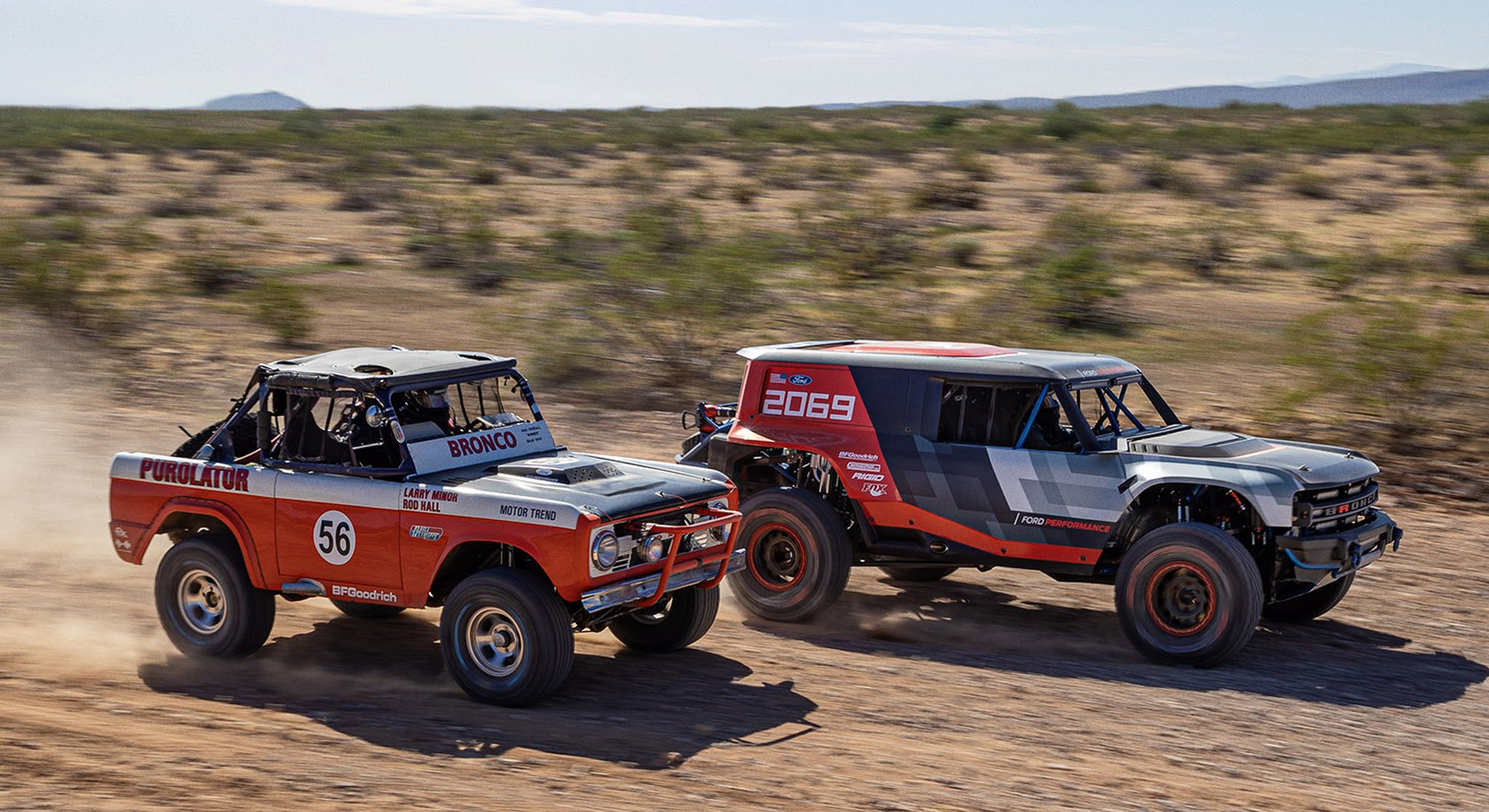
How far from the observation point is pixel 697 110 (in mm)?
118188

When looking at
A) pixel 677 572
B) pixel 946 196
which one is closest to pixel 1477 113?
pixel 946 196

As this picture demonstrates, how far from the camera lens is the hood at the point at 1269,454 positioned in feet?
28.9

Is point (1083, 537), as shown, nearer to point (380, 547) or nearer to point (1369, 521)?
point (1369, 521)

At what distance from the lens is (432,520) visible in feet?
26.3

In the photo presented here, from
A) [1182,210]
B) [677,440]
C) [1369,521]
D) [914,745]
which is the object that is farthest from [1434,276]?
[914,745]

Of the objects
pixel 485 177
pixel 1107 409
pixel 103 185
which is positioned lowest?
pixel 1107 409

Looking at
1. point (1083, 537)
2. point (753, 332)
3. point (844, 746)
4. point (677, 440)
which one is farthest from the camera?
point (753, 332)

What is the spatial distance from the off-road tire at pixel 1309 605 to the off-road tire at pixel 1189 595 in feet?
→ 3.71

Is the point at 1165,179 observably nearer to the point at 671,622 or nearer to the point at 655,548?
the point at 671,622

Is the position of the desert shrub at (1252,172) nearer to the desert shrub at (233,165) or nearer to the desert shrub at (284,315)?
the desert shrub at (284,315)

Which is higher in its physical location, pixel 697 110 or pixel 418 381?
pixel 697 110

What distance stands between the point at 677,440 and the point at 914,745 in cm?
886

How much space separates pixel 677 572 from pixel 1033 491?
253 centimetres

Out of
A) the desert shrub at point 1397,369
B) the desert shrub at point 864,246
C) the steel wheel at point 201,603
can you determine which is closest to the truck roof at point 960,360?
the steel wheel at point 201,603
